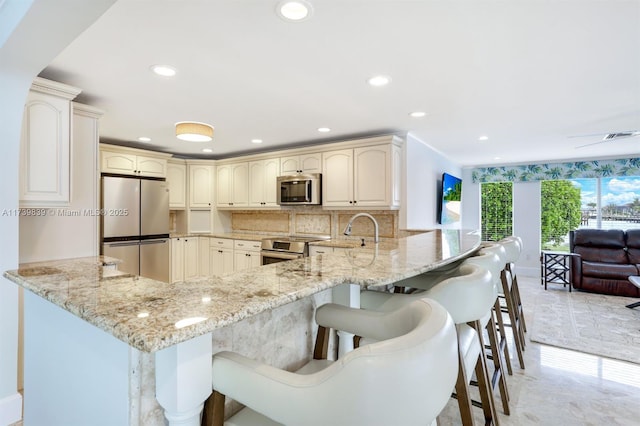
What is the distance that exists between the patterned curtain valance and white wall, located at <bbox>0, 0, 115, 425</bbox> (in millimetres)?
7148

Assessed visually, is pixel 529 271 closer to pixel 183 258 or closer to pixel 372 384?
pixel 183 258

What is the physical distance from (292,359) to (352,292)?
1.12ft

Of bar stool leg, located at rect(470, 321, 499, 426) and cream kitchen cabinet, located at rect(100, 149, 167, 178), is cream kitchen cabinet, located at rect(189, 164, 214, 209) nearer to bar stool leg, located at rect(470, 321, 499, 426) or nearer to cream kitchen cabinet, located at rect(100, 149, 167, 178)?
cream kitchen cabinet, located at rect(100, 149, 167, 178)

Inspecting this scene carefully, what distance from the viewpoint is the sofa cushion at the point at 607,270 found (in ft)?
15.4

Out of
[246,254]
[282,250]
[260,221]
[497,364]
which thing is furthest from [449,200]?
[497,364]

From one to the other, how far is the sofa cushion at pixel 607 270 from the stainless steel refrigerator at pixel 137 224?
6.30 metres

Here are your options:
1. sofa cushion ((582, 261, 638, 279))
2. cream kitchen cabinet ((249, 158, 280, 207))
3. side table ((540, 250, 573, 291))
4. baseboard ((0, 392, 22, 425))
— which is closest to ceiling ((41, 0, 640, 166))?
cream kitchen cabinet ((249, 158, 280, 207))

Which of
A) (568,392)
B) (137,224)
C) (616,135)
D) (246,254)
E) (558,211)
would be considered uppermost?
(616,135)

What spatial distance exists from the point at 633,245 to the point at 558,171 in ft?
5.68

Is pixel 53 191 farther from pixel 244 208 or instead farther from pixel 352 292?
pixel 244 208

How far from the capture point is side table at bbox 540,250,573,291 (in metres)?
5.23

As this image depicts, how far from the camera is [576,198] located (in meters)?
6.06

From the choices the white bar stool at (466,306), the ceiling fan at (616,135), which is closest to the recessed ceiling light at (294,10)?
the white bar stool at (466,306)

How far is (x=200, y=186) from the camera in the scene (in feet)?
18.1
